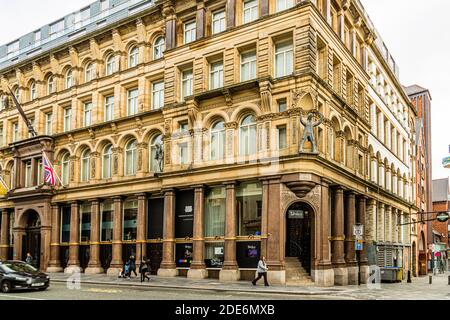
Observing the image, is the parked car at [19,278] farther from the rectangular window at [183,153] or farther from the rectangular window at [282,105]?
the rectangular window at [282,105]

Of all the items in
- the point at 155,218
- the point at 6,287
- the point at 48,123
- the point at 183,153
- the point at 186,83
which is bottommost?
the point at 6,287

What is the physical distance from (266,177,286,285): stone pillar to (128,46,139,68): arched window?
16279mm

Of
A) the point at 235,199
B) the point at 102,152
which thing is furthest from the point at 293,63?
the point at 102,152

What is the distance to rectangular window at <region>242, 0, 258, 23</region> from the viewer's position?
3297cm

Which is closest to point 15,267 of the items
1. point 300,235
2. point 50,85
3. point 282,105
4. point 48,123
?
point 300,235

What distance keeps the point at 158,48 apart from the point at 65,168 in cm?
1341

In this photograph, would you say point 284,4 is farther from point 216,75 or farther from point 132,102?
point 132,102

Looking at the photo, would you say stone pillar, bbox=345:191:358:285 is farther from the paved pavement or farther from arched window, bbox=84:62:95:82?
arched window, bbox=84:62:95:82

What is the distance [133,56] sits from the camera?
4050 cm

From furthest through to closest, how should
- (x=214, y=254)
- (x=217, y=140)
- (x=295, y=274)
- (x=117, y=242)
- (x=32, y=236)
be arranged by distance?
(x=32, y=236)
(x=117, y=242)
(x=217, y=140)
(x=214, y=254)
(x=295, y=274)

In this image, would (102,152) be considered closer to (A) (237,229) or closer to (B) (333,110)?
(A) (237,229)

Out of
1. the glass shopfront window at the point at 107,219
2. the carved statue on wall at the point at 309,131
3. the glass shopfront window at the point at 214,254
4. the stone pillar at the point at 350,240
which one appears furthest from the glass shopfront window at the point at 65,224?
the carved statue on wall at the point at 309,131

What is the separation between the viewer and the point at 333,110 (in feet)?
112

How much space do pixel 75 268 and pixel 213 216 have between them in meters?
13.8
